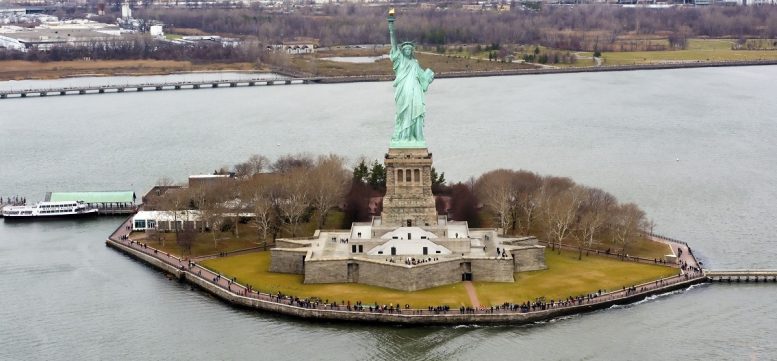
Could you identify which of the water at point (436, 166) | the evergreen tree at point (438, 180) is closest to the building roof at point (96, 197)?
the water at point (436, 166)

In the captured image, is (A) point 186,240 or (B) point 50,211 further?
(B) point 50,211

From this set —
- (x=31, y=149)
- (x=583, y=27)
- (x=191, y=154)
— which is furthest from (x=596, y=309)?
(x=583, y=27)

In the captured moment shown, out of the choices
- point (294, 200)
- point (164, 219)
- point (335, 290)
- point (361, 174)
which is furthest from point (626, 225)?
point (164, 219)

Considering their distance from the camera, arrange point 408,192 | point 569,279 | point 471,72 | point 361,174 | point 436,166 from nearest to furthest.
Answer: point 569,279 → point 408,192 → point 361,174 → point 436,166 → point 471,72

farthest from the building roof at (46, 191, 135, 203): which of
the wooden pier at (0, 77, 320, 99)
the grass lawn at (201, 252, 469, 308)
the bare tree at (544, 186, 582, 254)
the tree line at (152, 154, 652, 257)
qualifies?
the wooden pier at (0, 77, 320, 99)

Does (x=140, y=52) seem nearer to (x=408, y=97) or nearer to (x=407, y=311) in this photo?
(x=408, y=97)

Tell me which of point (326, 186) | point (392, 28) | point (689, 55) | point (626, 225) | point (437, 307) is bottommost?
point (437, 307)

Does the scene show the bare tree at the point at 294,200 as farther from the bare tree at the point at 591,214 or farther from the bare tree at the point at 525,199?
the bare tree at the point at 591,214

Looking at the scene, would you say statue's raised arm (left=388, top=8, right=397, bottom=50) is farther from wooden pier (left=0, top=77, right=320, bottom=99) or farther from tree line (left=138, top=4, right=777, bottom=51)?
tree line (left=138, top=4, right=777, bottom=51)
